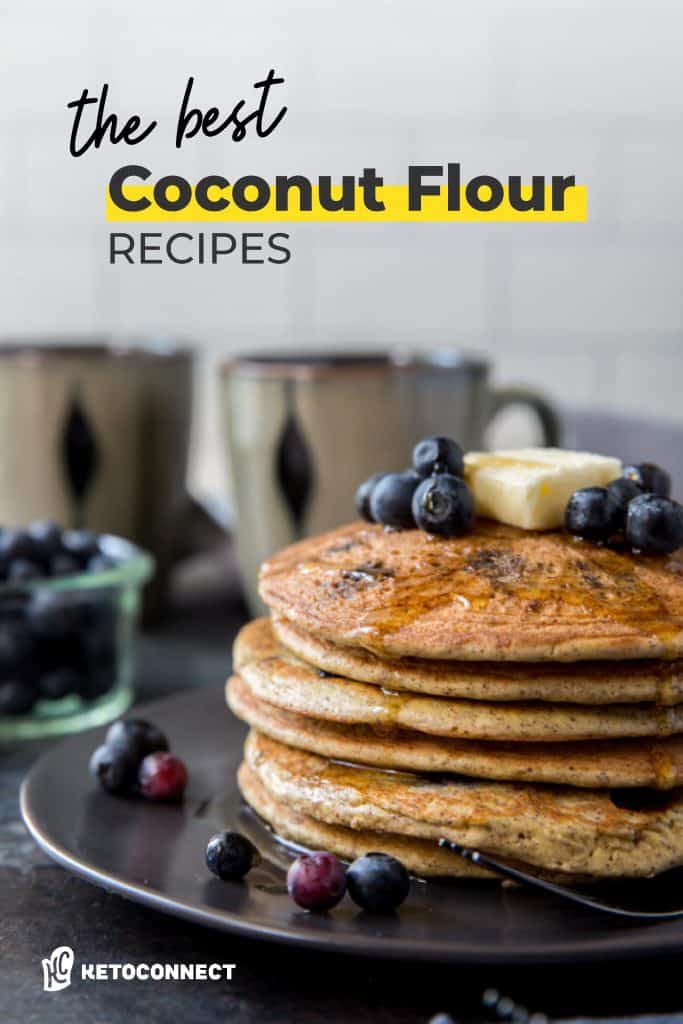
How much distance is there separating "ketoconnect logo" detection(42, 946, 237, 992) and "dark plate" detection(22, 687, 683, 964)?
0.14ft

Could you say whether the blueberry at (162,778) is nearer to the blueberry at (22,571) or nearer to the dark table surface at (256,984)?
the dark table surface at (256,984)

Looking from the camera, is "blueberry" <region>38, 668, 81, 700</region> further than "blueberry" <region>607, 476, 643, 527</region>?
Yes

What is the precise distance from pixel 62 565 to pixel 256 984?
0.80 m

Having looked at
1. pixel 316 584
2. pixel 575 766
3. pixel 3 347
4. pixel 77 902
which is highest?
pixel 3 347

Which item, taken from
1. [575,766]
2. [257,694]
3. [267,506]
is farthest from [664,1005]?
[267,506]

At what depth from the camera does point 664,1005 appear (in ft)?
2.76

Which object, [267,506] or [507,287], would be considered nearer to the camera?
[267,506]

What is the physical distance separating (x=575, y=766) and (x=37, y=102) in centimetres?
272

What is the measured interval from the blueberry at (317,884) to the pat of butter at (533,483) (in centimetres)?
34

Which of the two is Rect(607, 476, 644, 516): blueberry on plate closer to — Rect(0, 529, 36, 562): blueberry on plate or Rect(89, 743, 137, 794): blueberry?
Rect(89, 743, 137, 794): blueberry

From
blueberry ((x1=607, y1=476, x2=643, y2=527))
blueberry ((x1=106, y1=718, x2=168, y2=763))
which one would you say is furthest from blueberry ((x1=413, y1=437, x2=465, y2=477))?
blueberry ((x1=106, y1=718, x2=168, y2=763))

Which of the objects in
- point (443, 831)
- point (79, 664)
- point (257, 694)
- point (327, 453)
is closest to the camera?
point (443, 831)

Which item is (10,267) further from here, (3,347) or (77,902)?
(77,902)

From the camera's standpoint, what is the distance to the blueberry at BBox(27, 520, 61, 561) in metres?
1.59
